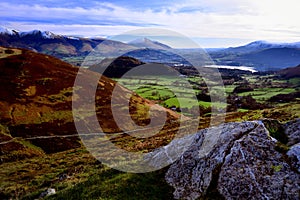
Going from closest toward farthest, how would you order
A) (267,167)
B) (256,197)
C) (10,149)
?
(256,197), (267,167), (10,149)

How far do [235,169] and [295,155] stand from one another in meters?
3.92

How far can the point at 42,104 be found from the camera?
83750mm

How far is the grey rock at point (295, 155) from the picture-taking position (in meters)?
16.2

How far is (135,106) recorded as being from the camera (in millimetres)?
104938

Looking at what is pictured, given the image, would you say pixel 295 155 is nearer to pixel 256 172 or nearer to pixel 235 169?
pixel 256 172

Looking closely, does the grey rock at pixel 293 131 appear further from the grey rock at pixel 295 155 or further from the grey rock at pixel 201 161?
the grey rock at pixel 201 161

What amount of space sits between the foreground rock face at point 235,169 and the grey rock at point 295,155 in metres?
0.29

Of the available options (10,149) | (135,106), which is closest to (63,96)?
(135,106)

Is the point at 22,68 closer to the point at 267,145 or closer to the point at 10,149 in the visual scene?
the point at 10,149

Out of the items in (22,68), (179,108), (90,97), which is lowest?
(179,108)

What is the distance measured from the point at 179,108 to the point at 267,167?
110657mm

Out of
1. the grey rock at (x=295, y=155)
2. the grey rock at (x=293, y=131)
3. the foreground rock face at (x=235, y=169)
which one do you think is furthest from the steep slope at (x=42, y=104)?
the grey rock at (x=295, y=155)

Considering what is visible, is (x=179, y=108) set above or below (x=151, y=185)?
below

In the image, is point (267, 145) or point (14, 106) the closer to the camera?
point (267, 145)
